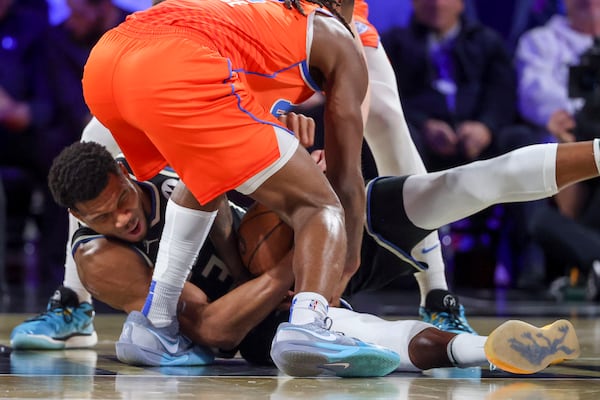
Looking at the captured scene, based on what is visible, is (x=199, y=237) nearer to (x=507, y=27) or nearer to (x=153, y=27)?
(x=153, y=27)

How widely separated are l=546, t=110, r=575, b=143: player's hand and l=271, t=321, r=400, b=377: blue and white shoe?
3329mm

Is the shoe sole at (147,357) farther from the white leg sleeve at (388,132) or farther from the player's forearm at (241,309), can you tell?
the white leg sleeve at (388,132)

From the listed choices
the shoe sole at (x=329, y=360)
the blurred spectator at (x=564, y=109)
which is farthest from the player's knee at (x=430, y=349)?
the blurred spectator at (x=564, y=109)

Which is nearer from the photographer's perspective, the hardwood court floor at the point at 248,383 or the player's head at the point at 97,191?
the hardwood court floor at the point at 248,383

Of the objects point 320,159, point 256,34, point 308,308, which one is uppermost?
point 256,34

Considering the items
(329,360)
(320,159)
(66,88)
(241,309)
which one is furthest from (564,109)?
(329,360)

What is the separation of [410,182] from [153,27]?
2.37 feet

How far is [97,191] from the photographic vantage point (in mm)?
2531

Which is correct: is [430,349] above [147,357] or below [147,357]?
above

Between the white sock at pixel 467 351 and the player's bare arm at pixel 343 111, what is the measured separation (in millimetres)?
343

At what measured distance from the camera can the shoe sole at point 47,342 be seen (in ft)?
9.40

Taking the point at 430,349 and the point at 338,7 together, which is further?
the point at 338,7

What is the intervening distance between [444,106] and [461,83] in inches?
9.4

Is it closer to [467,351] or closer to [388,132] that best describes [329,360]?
[467,351]
